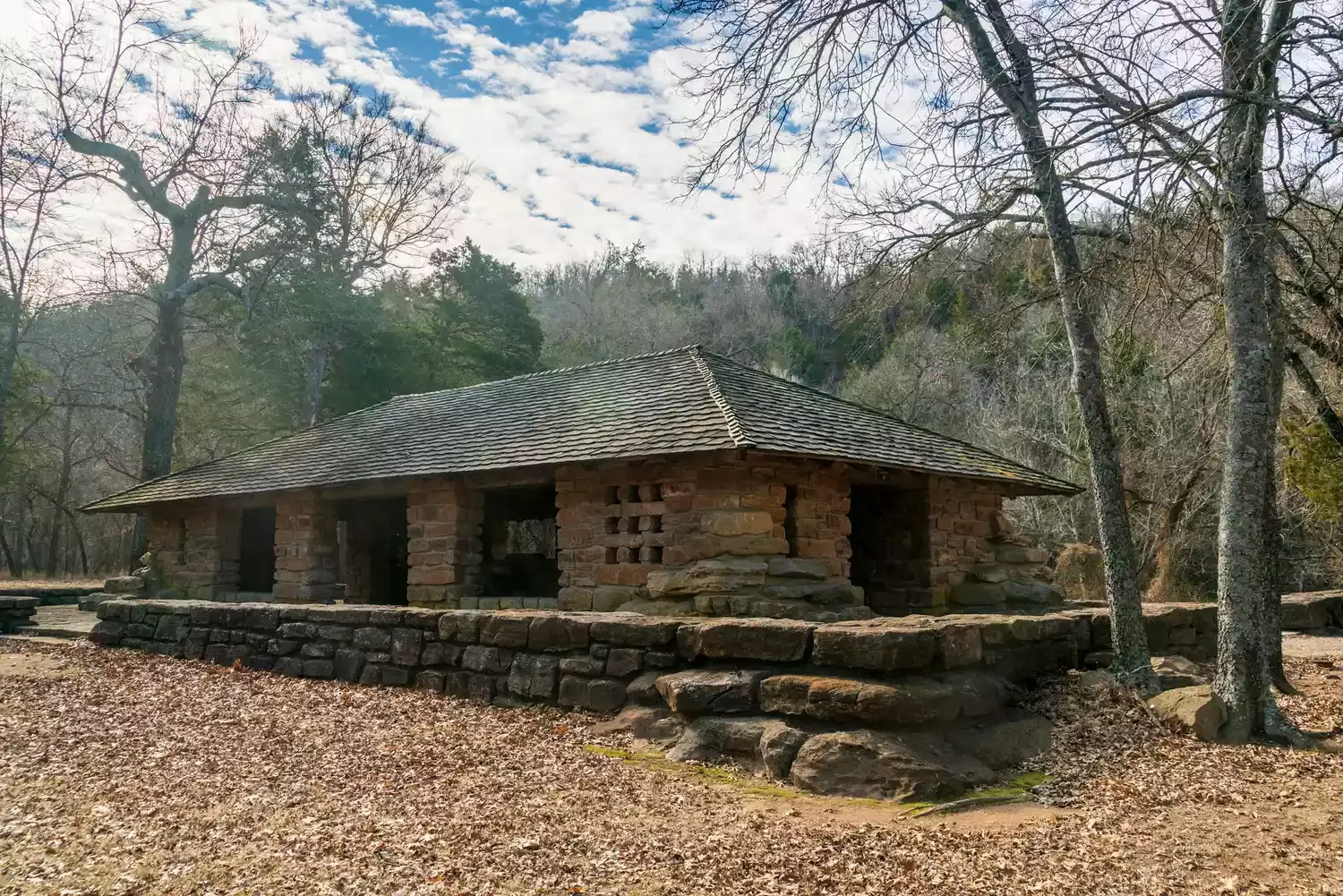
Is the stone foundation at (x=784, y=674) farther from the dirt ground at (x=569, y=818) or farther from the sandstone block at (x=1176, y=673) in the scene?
the dirt ground at (x=569, y=818)

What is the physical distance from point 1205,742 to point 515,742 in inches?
165

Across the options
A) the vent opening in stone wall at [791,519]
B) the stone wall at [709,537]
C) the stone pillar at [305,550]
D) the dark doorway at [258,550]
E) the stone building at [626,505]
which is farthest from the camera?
the dark doorway at [258,550]

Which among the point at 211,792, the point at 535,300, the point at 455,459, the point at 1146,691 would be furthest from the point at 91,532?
the point at 1146,691

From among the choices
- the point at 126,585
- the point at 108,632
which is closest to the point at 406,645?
the point at 108,632

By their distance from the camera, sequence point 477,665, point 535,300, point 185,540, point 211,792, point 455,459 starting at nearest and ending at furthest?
point 211,792, point 477,665, point 455,459, point 185,540, point 535,300

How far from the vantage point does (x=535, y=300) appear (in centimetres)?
3650

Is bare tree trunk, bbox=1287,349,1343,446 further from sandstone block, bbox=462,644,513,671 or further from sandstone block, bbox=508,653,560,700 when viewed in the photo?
sandstone block, bbox=462,644,513,671

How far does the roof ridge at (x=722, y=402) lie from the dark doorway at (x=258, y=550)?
8.18 meters

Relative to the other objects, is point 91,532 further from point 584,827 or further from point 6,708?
point 584,827

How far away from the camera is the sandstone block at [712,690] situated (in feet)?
17.0

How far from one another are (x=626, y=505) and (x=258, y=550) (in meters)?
9.07

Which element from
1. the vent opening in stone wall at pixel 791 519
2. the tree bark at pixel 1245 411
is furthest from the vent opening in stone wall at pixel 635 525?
the tree bark at pixel 1245 411

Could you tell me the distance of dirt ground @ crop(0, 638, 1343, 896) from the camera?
3488 millimetres

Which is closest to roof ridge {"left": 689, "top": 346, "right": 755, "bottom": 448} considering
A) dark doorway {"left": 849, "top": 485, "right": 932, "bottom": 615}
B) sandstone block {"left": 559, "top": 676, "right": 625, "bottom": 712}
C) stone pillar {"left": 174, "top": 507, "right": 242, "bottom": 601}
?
dark doorway {"left": 849, "top": 485, "right": 932, "bottom": 615}
